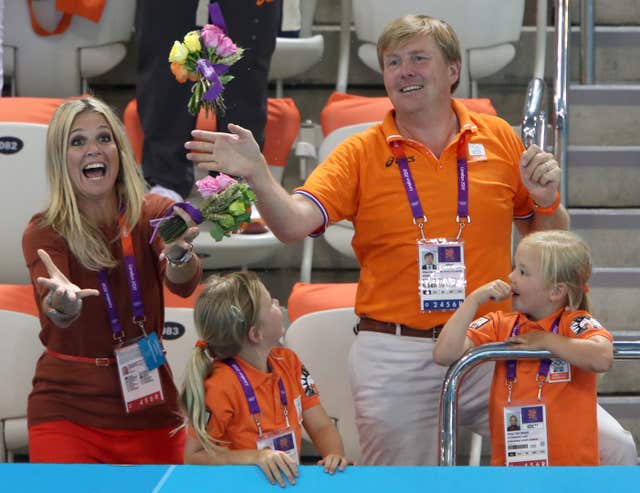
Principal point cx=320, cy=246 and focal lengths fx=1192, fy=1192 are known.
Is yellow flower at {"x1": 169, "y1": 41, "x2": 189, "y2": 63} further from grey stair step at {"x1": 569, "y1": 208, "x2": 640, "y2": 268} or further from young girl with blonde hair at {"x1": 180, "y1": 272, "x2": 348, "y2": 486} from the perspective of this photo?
grey stair step at {"x1": 569, "y1": 208, "x2": 640, "y2": 268}

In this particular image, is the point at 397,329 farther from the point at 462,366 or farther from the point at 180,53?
the point at 180,53

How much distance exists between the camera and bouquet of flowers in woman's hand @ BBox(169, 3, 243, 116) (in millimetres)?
2361

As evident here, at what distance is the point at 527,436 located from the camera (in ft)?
8.70

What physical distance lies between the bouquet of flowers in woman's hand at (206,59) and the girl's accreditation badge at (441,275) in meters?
0.70

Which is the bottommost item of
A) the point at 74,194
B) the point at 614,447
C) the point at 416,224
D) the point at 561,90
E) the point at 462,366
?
the point at 614,447

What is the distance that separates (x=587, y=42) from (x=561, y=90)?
30.7 inches

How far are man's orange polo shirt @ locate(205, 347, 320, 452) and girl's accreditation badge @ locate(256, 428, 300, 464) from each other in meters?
0.01

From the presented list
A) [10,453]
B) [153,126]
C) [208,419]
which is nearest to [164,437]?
[208,419]

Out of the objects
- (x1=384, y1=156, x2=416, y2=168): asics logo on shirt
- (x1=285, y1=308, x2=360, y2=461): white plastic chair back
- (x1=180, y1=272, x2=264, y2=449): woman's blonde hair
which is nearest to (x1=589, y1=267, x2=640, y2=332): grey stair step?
(x1=285, y1=308, x2=360, y2=461): white plastic chair back

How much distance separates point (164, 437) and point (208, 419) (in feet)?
0.92

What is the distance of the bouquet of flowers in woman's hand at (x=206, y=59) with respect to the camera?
236 cm

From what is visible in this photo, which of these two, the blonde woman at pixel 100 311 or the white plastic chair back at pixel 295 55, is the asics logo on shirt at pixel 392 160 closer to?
the blonde woman at pixel 100 311

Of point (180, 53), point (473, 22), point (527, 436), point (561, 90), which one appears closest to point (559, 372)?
point (527, 436)

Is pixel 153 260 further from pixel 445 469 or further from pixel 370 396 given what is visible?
pixel 445 469
